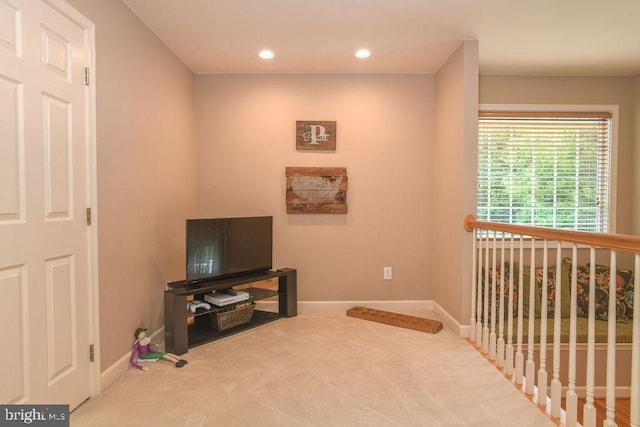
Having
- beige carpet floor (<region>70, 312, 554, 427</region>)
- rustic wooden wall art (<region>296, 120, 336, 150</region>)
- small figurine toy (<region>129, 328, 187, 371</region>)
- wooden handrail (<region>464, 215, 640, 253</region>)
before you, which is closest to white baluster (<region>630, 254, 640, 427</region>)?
wooden handrail (<region>464, 215, 640, 253</region>)

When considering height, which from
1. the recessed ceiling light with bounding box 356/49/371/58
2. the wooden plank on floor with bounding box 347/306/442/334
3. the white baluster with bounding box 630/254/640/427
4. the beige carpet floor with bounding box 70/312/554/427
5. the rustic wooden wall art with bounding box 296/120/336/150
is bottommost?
the beige carpet floor with bounding box 70/312/554/427

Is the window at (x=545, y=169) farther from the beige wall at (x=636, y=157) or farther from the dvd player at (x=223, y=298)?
the dvd player at (x=223, y=298)

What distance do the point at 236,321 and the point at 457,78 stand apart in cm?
279

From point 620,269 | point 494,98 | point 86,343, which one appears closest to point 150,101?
point 86,343

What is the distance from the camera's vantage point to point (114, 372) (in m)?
2.25

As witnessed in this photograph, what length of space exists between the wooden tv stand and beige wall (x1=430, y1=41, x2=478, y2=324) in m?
1.42

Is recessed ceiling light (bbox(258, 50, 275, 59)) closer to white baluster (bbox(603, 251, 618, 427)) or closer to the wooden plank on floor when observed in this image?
the wooden plank on floor

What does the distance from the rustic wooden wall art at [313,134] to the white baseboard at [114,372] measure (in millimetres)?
2324

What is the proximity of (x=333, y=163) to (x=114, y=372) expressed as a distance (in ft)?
8.20

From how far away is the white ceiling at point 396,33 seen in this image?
2447mm

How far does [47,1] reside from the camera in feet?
5.57

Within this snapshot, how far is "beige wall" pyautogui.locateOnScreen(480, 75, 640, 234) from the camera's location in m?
3.73

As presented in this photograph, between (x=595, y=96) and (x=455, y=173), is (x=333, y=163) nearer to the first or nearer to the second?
(x=455, y=173)

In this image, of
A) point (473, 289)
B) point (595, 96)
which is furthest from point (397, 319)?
Answer: point (595, 96)
